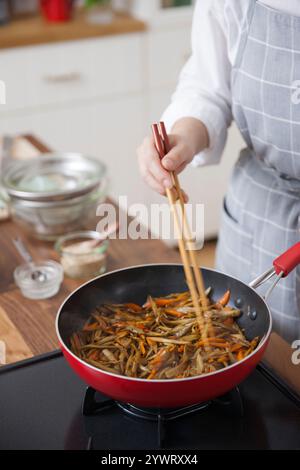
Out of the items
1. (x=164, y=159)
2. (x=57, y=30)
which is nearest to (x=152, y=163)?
(x=164, y=159)

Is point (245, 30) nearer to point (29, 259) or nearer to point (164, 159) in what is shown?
point (164, 159)

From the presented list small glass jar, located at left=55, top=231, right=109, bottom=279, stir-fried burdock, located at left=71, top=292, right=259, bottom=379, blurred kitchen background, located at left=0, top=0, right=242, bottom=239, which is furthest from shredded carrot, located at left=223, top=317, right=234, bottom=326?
blurred kitchen background, located at left=0, top=0, right=242, bottom=239

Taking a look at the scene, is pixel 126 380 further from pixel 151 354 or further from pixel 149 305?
pixel 149 305

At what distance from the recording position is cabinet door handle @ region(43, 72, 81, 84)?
2695 millimetres

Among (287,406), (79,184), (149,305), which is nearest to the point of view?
(287,406)

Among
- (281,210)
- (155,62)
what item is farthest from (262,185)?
(155,62)

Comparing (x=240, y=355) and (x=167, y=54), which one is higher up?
(x=240, y=355)

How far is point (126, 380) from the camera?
0.81 m

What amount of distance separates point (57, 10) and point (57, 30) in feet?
0.48

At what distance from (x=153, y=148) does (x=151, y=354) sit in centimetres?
35

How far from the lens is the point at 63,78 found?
2.71 metres

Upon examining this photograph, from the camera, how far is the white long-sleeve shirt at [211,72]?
4.15 feet

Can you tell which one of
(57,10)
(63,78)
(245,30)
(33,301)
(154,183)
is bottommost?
(63,78)

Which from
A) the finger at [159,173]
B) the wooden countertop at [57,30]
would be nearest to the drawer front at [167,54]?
the wooden countertop at [57,30]
